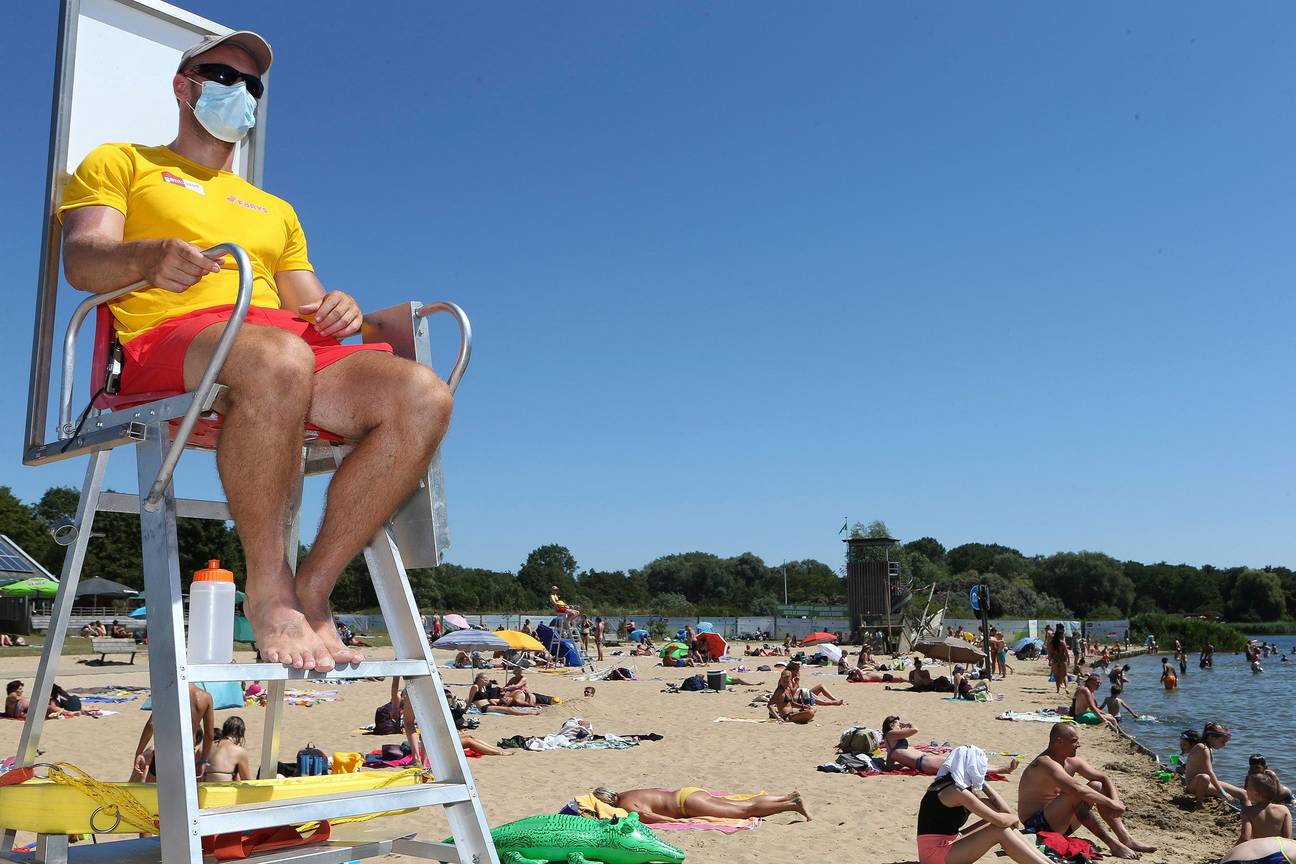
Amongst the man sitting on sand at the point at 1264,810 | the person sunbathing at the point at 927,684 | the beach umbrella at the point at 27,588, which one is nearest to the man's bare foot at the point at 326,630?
the man sitting on sand at the point at 1264,810

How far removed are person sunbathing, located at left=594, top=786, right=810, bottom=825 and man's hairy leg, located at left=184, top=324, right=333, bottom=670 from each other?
7.19 metres

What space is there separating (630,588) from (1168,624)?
1961 inches

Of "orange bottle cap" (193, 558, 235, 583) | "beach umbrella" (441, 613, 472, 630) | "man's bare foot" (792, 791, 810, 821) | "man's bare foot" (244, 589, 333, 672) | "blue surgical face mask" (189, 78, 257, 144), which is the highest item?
"blue surgical face mask" (189, 78, 257, 144)

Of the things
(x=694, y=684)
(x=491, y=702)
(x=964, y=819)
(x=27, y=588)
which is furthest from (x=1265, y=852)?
(x=27, y=588)

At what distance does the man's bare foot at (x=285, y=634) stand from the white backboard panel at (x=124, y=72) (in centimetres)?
134

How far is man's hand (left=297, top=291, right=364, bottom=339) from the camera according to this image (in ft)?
8.12

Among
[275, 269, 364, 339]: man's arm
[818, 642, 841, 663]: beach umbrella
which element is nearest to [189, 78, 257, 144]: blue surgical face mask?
[275, 269, 364, 339]: man's arm

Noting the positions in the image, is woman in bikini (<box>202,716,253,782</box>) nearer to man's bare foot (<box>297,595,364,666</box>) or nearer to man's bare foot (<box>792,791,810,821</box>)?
man's bare foot (<box>792,791,810,821</box>)

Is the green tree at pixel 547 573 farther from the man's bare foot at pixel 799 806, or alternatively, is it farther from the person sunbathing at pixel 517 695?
the man's bare foot at pixel 799 806

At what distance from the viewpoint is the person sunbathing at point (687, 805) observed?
8875 millimetres

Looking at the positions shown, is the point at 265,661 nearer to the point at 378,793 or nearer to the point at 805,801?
the point at 378,793

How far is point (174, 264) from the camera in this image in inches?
84.1

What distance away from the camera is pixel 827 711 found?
772 inches

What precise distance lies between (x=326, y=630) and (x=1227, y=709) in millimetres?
30545
